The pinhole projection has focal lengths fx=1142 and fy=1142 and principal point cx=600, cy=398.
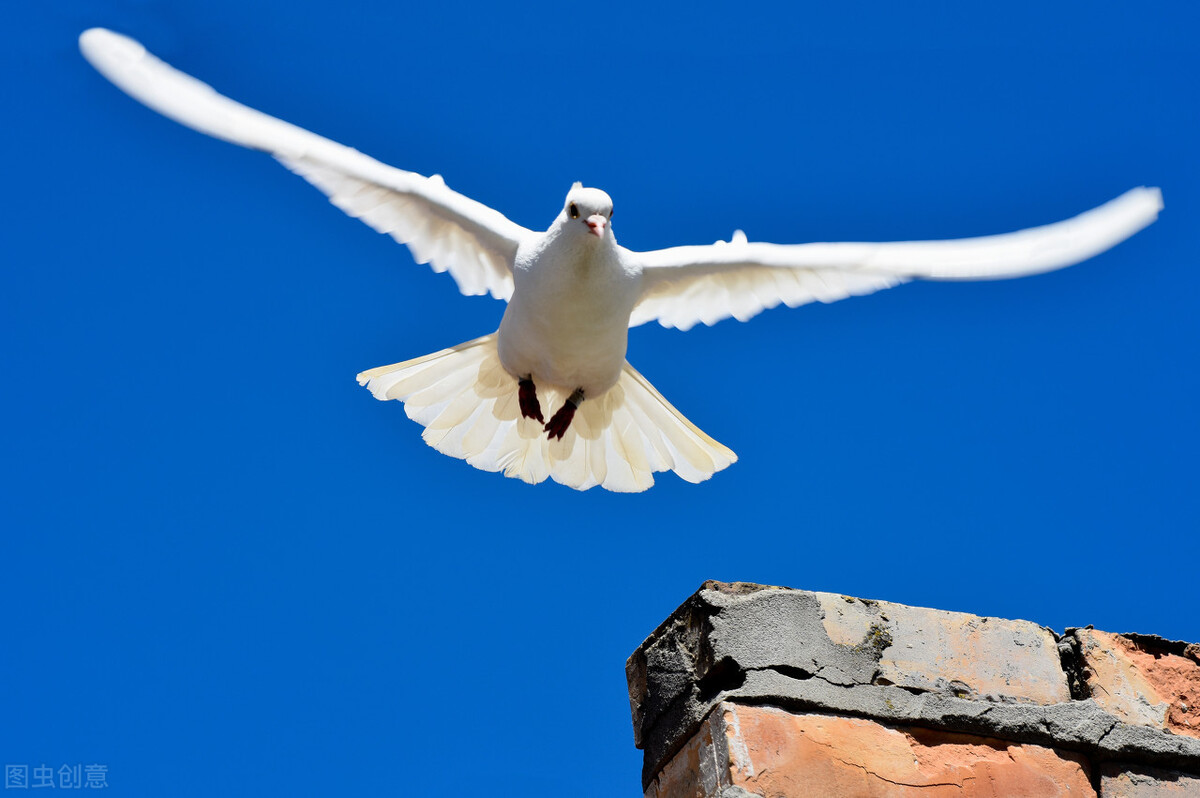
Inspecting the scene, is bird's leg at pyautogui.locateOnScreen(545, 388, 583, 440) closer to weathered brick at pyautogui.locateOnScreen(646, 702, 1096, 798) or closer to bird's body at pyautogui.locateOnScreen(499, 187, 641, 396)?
bird's body at pyautogui.locateOnScreen(499, 187, 641, 396)

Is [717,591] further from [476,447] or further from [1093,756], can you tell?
[476,447]

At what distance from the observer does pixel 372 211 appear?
5492mm

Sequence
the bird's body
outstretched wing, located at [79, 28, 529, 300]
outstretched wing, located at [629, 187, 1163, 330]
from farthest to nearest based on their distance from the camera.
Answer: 1. the bird's body
2. outstretched wing, located at [79, 28, 529, 300]
3. outstretched wing, located at [629, 187, 1163, 330]

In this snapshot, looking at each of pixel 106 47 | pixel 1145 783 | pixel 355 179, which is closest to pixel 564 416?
pixel 355 179

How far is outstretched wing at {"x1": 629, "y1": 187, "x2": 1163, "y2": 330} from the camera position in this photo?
475 centimetres

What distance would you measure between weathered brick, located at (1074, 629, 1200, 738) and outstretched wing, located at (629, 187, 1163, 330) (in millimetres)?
2027

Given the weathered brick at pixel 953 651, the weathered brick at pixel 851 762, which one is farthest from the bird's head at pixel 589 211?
the weathered brick at pixel 851 762

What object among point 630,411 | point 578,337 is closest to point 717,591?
point 578,337

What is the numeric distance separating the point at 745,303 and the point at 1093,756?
301 cm

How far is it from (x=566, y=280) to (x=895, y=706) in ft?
9.12

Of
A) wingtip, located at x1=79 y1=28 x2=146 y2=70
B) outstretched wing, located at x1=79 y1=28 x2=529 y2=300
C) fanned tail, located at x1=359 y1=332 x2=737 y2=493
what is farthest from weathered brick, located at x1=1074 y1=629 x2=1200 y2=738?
wingtip, located at x1=79 y1=28 x2=146 y2=70

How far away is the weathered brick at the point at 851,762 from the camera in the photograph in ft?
8.98

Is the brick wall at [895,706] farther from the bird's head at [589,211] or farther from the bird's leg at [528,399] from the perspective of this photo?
the bird's leg at [528,399]

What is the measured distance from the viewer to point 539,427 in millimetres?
6043
